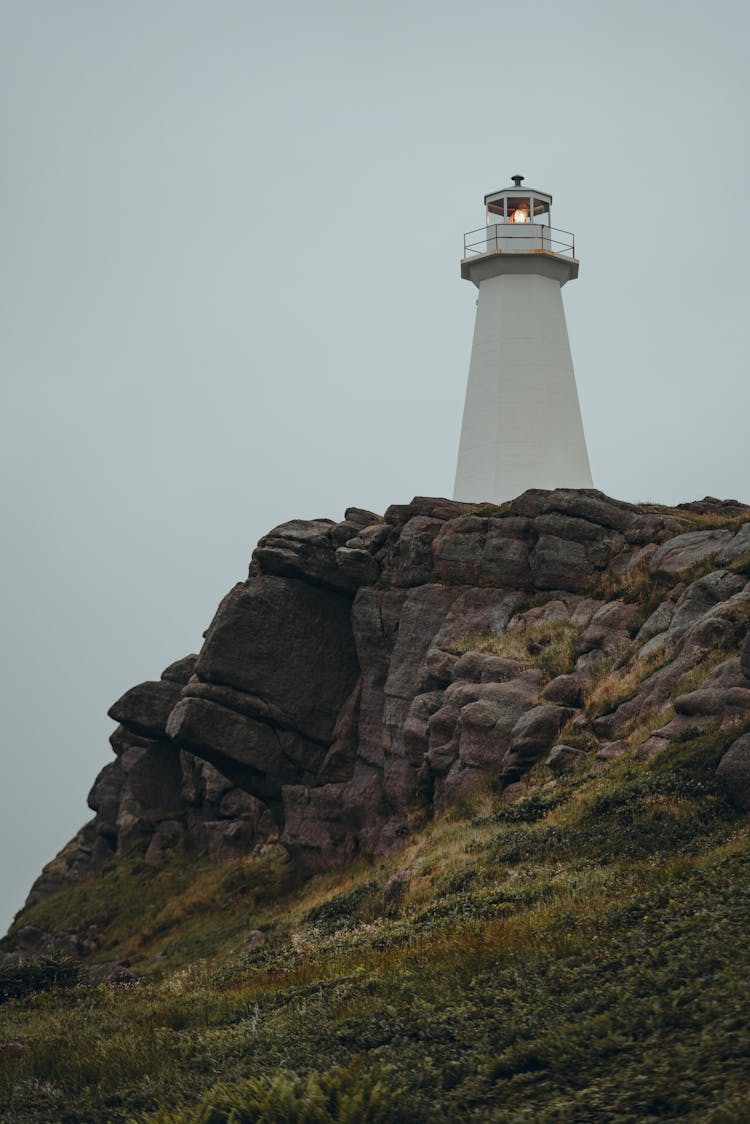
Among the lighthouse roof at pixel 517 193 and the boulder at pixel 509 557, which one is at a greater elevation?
the lighthouse roof at pixel 517 193

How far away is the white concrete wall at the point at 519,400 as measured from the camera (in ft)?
153

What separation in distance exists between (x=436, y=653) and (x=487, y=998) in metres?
21.0

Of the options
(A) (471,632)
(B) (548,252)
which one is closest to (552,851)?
(A) (471,632)

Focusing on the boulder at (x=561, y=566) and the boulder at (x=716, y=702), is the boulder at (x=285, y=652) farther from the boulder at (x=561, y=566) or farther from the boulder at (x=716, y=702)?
the boulder at (x=716, y=702)

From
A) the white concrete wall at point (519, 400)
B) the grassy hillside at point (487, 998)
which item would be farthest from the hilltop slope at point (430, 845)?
the white concrete wall at point (519, 400)

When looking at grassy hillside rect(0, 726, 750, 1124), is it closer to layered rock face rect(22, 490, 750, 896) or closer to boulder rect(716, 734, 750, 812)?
boulder rect(716, 734, 750, 812)

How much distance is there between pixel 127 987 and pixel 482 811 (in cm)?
864

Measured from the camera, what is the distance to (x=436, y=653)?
3381cm

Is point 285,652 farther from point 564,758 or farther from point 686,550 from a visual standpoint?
point 564,758

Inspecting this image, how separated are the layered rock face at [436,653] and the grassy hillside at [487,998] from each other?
3012 millimetres

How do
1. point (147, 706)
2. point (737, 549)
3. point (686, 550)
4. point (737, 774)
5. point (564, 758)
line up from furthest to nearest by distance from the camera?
point (147, 706) < point (686, 550) < point (737, 549) < point (564, 758) < point (737, 774)

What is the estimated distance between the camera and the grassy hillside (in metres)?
10.3

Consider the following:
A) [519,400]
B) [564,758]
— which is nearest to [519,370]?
[519,400]

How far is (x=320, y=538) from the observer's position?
1558 inches
